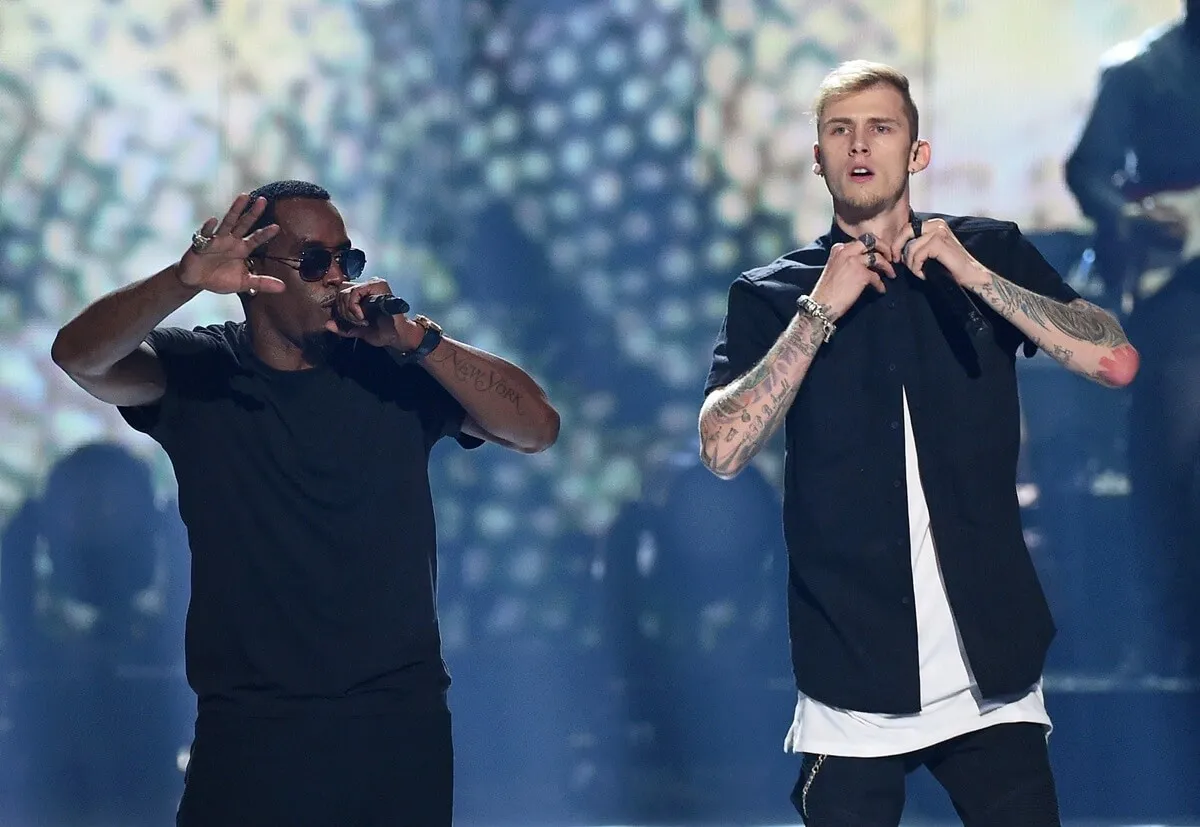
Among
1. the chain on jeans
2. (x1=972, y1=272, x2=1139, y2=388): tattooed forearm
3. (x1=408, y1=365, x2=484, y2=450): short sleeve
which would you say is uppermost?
(x1=972, y1=272, x2=1139, y2=388): tattooed forearm

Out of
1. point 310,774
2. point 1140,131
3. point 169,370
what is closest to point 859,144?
point 169,370

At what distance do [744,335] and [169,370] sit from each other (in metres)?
0.92

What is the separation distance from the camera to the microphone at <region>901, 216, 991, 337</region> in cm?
225

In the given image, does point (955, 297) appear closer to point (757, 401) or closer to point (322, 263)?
point (757, 401)

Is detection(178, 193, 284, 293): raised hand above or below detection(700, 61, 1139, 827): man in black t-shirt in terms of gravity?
above

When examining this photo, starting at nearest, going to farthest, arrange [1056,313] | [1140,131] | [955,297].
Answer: [1056,313] < [955,297] < [1140,131]

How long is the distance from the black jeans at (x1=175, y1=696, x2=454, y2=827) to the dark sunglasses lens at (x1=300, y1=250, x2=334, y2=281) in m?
0.69

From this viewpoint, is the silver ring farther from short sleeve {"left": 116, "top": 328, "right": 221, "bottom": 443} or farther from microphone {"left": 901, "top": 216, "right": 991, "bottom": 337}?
microphone {"left": 901, "top": 216, "right": 991, "bottom": 337}

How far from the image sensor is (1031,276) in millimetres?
2342

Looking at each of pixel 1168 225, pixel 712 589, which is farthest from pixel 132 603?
pixel 1168 225

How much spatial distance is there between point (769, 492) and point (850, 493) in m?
1.51

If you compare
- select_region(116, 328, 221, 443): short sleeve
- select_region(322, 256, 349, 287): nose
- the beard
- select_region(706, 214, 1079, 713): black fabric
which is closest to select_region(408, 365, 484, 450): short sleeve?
select_region(322, 256, 349, 287): nose

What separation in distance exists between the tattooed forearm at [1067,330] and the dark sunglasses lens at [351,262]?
3.09ft

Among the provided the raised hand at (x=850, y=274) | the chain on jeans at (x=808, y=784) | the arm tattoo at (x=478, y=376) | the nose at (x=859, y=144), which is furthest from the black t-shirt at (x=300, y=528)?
the nose at (x=859, y=144)
